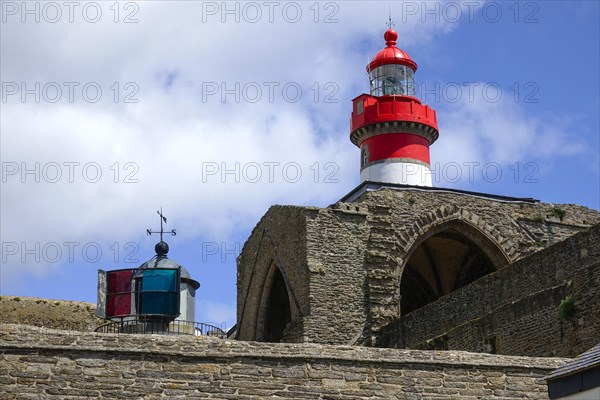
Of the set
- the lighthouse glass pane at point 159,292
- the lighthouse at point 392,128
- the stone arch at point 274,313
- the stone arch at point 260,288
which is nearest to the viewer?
the lighthouse glass pane at point 159,292

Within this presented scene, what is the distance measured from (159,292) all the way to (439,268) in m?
13.2

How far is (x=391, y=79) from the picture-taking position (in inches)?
1468

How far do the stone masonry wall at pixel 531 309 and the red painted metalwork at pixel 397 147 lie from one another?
13.5 metres

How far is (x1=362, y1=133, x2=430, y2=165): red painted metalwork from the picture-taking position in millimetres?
35000

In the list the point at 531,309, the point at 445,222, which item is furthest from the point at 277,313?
the point at 531,309

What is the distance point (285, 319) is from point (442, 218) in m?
5.24

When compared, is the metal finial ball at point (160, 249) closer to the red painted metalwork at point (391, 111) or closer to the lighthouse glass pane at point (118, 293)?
the lighthouse glass pane at point (118, 293)

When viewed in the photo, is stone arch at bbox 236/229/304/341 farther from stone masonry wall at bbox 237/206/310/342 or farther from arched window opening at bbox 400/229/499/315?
arched window opening at bbox 400/229/499/315

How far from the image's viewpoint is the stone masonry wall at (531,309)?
55.6 feet

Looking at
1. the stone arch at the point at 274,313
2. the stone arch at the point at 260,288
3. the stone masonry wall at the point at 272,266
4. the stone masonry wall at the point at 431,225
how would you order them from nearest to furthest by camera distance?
1. the stone masonry wall at the point at 272,266
2. the stone masonry wall at the point at 431,225
3. the stone arch at the point at 260,288
4. the stone arch at the point at 274,313

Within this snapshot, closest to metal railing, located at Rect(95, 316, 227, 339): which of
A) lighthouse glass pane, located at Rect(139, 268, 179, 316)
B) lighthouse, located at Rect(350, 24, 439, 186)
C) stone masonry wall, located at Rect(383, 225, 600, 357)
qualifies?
lighthouse glass pane, located at Rect(139, 268, 179, 316)

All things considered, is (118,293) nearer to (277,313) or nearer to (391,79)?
(277,313)

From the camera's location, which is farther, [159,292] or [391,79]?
[391,79]

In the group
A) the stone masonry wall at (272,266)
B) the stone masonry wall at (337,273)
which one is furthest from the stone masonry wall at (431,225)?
the stone masonry wall at (272,266)
